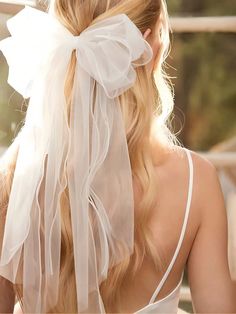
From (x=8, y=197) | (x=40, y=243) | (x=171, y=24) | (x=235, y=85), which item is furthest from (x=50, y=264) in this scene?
(x=235, y=85)

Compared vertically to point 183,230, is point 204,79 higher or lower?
lower

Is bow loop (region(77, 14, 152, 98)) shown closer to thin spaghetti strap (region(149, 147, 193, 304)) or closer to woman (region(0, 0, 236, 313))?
woman (region(0, 0, 236, 313))

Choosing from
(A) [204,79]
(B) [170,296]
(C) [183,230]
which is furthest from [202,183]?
(A) [204,79]

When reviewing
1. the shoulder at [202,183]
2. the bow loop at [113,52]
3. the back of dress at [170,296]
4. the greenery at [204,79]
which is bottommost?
the greenery at [204,79]

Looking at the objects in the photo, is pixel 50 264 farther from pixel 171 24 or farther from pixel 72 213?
pixel 171 24

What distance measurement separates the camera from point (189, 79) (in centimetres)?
762

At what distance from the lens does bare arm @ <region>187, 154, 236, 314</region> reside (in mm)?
1517

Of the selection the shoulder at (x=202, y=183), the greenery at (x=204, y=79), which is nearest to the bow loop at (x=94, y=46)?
the shoulder at (x=202, y=183)

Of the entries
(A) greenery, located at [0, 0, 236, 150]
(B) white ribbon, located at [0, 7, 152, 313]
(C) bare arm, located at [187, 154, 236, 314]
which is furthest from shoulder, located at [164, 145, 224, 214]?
(A) greenery, located at [0, 0, 236, 150]

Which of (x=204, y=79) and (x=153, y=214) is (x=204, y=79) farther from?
(x=153, y=214)

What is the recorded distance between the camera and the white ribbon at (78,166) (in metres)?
1.45

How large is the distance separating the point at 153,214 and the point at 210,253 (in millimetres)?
141

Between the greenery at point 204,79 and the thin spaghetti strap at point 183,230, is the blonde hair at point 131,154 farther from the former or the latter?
the greenery at point 204,79

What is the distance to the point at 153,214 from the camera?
1.49m
